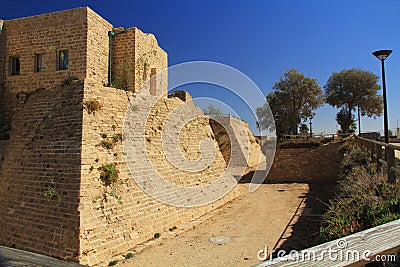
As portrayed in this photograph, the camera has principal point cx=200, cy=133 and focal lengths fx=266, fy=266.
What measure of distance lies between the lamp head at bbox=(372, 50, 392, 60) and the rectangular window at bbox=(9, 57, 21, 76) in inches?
607

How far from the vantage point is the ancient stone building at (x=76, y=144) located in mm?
7266

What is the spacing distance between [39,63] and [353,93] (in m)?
27.0

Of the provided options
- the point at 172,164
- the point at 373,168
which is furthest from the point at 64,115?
the point at 373,168

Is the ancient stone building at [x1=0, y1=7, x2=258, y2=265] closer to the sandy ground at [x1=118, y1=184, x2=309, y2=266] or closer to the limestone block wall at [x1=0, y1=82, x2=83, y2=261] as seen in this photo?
the limestone block wall at [x1=0, y1=82, x2=83, y2=261]

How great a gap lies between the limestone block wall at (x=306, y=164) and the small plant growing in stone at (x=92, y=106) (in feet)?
43.2

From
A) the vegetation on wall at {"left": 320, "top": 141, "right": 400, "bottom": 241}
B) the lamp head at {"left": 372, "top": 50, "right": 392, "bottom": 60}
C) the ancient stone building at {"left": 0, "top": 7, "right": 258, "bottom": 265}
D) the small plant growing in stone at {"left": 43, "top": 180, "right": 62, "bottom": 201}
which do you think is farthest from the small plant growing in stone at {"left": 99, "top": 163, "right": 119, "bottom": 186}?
the lamp head at {"left": 372, "top": 50, "right": 392, "bottom": 60}

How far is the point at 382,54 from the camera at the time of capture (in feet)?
30.3

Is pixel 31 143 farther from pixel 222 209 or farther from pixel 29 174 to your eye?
pixel 222 209

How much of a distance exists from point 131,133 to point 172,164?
7.61ft

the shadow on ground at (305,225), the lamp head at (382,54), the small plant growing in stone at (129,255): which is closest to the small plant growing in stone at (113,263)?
the small plant growing in stone at (129,255)

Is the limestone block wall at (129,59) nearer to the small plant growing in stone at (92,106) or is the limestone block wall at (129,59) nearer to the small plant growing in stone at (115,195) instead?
the small plant growing in stone at (92,106)

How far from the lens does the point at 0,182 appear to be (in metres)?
8.91

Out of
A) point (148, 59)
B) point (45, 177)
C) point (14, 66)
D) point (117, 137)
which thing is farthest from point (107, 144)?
point (14, 66)

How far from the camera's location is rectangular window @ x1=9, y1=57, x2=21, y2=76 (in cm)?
1290
